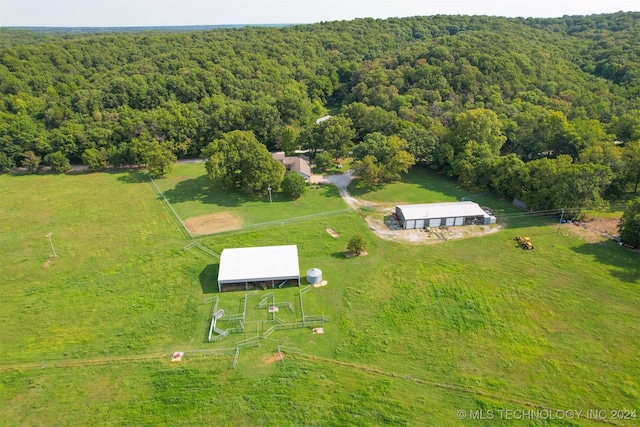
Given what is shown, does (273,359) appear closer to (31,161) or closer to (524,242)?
(524,242)

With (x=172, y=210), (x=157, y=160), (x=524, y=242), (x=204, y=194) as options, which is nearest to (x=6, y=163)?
(x=157, y=160)

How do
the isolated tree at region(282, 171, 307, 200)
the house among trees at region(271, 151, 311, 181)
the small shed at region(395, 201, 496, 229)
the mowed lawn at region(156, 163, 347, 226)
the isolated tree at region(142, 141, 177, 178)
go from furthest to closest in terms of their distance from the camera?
the isolated tree at region(142, 141, 177, 178)
the house among trees at region(271, 151, 311, 181)
the isolated tree at region(282, 171, 307, 200)
the mowed lawn at region(156, 163, 347, 226)
the small shed at region(395, 201, 496, 229)

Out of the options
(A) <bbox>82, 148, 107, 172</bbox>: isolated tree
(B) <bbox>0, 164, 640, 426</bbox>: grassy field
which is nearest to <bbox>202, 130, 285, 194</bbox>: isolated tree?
(B) <bbox>0, 164, 640, 426</bbox>: grassy field

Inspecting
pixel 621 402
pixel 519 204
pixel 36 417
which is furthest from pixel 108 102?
pixel 621 402

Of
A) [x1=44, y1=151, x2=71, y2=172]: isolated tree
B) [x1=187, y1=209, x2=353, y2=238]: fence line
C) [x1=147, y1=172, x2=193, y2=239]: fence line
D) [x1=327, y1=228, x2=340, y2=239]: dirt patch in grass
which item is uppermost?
[x1=44, y1=151, x2=71, y2=172]: isolated tree

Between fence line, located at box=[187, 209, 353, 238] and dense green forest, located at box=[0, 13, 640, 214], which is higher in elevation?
dense green forest, located at box=[0, 13, 640, 214]

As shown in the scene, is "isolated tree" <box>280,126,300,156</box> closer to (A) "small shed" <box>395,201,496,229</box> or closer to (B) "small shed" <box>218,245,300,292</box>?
(A) "small shed" <box>395,201,496,229</box>

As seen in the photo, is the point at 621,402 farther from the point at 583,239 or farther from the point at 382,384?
the point at 583,239
